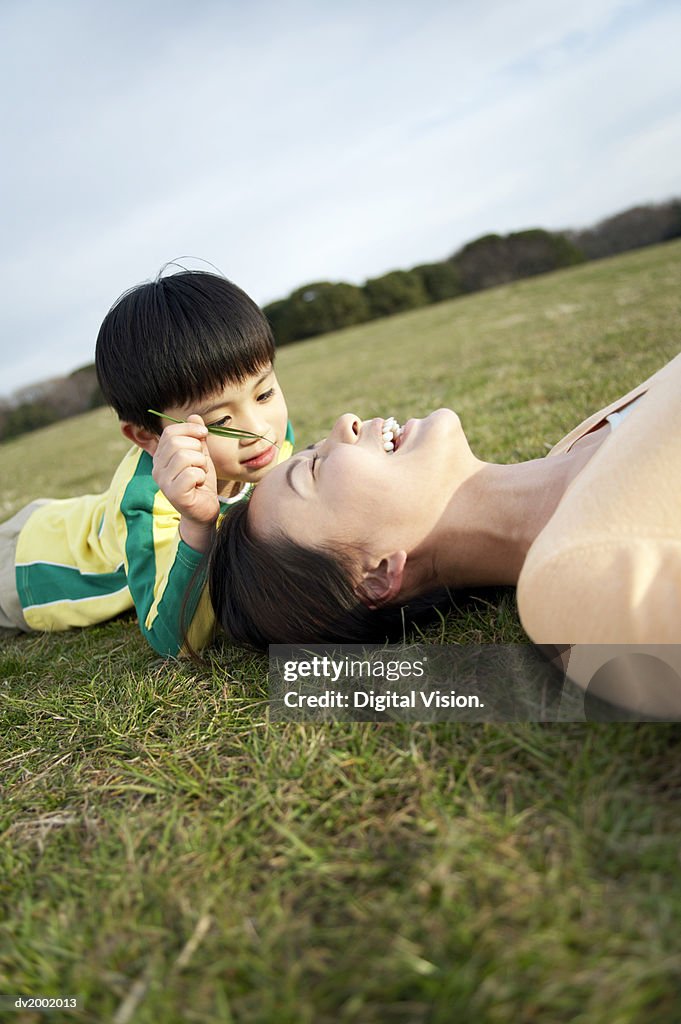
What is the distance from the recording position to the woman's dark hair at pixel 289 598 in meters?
2.36

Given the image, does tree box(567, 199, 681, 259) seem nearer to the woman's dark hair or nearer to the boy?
the boy

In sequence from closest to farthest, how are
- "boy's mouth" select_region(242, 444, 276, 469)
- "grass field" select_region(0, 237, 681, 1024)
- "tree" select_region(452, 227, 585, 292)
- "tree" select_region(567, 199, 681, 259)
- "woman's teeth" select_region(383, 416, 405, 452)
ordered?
1. "grass field" select_region(0, 237, 681, 1024)
2. "woman's teeth" select_region(383, 416, 405, 452)
3. "boy's mouth" select_region(242, 444, 276, 469)
4. "tree" select_region(567, 199, 681, 259)
5. "tree" select_region(452, 227, 585, 292)

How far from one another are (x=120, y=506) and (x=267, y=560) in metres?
1.12

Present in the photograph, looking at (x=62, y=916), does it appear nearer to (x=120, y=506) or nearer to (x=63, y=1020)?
(x=63, y=1020)

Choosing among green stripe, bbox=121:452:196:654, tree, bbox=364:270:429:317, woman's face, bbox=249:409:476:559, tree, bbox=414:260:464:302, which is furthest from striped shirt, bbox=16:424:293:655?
tree, bbox=414:260:464:302

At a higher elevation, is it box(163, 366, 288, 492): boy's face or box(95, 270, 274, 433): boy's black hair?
box(95, 270, 274, 433): boy's black hair

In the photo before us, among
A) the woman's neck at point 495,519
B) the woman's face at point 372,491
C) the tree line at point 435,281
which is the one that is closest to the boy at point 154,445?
the woman's face at point 372,491

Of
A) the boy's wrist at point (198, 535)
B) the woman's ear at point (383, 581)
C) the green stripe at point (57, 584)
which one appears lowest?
the woman's ear at point (383, 581)

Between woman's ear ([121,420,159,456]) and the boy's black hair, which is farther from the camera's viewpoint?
woman's ear ([121,420,159,456])

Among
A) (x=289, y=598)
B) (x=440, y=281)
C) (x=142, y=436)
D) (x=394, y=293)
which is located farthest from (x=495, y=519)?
(x=440, y=281)

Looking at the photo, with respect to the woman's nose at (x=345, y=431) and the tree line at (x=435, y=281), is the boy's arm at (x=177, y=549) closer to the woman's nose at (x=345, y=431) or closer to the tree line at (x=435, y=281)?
the woman's nose at (x=345, y=431)

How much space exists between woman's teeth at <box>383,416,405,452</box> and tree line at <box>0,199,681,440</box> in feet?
117

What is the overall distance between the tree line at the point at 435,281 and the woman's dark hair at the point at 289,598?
35474 millimetres

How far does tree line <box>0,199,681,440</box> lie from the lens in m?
35.8
